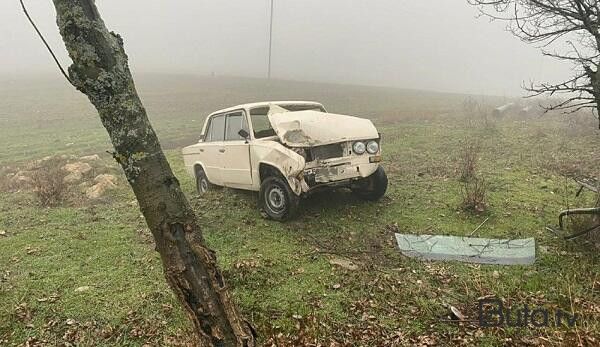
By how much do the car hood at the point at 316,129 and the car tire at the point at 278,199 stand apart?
66 cm

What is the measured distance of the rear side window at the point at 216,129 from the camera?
25.3 ft

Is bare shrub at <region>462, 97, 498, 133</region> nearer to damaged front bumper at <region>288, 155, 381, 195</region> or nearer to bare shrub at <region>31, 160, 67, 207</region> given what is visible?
damaged front bumper at <region>288, 155, 381, 195</region>

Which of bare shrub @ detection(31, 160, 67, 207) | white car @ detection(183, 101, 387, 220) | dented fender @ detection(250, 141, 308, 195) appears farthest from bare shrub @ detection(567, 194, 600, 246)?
bare shrub @ detection(31, 160, 67, 207)

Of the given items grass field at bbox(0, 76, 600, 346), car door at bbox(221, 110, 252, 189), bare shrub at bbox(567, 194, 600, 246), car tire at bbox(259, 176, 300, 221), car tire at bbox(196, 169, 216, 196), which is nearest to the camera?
grass field at bbox(0, 76, 600, 346)

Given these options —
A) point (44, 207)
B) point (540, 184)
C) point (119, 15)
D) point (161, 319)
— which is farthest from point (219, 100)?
point (119, 15)

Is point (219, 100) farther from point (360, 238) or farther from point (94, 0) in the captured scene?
point (94, 0)

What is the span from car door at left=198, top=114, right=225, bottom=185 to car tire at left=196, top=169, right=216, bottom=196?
30 cm

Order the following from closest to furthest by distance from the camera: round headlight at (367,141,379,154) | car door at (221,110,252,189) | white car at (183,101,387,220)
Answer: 1. white car at (183,101,387,220)
2. round headlight at (367,141,379,154)
3. car door at (221,110,252,189)

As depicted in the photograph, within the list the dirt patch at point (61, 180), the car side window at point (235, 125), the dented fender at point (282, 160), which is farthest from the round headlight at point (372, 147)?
the dirt patch at point (61, 180)

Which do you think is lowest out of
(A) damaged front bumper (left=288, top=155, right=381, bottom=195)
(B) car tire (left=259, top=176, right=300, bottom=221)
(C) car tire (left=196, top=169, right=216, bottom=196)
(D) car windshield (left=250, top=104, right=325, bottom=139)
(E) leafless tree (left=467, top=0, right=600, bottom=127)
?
(C) car tire (left=196, top=169, right=216, bottom=196)

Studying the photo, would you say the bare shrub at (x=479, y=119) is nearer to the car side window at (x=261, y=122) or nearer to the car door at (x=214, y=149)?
the car side window at (x=261, y=122)

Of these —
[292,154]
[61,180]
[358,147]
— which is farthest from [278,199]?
[61,180]

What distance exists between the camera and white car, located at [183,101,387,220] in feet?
20.2

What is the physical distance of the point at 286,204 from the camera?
20.8ft
